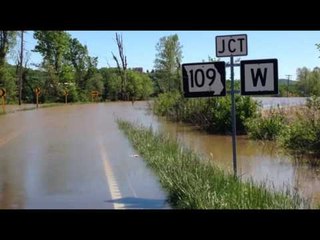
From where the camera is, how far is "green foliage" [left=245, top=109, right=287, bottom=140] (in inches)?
671

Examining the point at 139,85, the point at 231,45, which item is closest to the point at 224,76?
the point at 231,45

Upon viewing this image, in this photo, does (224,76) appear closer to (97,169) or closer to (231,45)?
(231,45)

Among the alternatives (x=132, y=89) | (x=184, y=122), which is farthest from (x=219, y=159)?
(x=132, y=89)

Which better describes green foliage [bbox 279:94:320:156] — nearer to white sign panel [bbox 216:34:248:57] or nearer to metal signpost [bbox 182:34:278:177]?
metal signpost [bbox 182:34:278:177]

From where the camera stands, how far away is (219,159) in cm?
1334

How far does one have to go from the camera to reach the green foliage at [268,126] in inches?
671

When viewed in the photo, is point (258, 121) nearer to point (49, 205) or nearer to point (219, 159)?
point (219, 159)

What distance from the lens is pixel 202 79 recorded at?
8078 mm

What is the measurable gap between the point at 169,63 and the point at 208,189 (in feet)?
55.8

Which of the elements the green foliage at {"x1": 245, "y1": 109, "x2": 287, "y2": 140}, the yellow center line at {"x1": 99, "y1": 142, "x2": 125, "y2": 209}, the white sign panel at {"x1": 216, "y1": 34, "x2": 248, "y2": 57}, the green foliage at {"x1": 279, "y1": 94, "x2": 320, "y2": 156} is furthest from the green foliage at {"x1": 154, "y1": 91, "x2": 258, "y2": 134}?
the white sign panel at {"x1": 216, "y1": 34, "x2": 248, "y2": 57}
